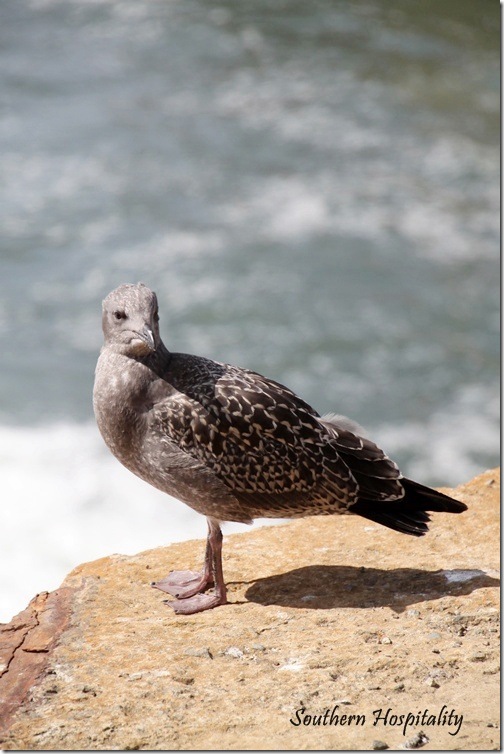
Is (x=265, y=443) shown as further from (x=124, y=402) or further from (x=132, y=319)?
(x=132, y=319)

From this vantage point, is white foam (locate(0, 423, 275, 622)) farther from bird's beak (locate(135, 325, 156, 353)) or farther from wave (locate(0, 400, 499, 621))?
bird's beak (locate(135, 325, 156, 353))

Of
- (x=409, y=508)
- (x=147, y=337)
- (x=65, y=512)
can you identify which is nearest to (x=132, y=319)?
(x=147, y=337)

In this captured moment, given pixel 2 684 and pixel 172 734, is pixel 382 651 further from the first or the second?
pixel 2 684

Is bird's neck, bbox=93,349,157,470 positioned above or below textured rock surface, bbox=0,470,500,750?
above

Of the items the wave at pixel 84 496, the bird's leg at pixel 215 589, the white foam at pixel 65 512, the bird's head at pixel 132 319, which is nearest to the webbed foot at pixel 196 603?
the bird's leg at pixel 215 589

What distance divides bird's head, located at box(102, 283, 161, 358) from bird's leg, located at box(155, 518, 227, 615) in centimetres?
101

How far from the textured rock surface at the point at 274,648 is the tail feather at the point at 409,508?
0.30m

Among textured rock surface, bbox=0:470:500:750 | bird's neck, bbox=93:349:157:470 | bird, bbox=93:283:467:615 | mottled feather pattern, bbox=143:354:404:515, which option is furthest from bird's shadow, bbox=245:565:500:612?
bird's neck, bbox=93:349:157:470

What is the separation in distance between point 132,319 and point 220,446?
79 cm

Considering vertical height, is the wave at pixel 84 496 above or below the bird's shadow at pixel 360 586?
above

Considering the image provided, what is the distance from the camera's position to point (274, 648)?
5.14 metres

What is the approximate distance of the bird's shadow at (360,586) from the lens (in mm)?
5648

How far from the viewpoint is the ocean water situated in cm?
1267

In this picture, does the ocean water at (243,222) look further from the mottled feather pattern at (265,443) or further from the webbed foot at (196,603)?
the mottled feather pattern at (265,443)
